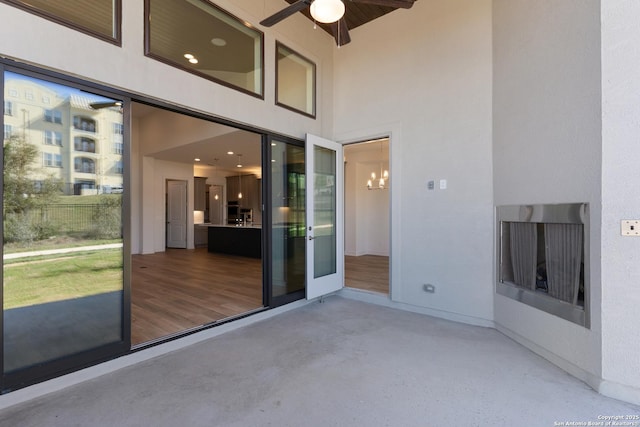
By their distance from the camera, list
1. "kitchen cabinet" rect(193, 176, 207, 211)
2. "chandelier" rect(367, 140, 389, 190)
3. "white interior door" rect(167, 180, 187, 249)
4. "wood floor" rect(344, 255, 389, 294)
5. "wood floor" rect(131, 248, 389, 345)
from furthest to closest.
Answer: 1. "kitchen cabinet" rect(193, 176, 207, 211)
2. "white interior door" rect(167, 180, 187, 249)
3. "chandelier" rect(367, 140, 389, 190)
4. "wood floor" rect(344, 255, 389, 294)
5. "wood floor" rect(131, 248, 389, 345)

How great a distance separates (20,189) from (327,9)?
2448mm

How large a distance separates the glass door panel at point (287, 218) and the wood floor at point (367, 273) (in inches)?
45.3

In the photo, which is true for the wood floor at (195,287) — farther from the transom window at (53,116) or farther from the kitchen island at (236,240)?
the transom window at (53,116)

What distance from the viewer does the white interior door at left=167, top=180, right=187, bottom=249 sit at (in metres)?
9.51

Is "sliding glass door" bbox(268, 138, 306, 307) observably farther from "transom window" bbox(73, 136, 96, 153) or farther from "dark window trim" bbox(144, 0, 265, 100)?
"transom window" bbox(73, 136, 96, 153)

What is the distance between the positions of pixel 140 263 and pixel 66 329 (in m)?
5.19

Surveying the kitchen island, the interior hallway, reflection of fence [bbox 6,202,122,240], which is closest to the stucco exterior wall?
the interior hallway

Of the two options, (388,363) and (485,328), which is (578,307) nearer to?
(485,328)

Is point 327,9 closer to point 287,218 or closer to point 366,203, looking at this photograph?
point 287,218

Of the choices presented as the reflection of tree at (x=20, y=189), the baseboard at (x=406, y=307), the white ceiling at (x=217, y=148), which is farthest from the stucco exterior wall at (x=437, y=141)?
the reflection of tree at (x=20, y=189)

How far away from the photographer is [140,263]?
685 cm

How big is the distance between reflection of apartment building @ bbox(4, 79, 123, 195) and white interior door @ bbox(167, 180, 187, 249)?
Result: 7.45m

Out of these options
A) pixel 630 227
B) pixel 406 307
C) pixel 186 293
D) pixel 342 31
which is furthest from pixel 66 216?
pixel 630 227

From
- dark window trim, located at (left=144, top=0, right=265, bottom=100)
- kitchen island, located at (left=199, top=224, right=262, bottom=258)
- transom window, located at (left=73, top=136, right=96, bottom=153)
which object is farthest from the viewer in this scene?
kitchen island, located at (left=199, top=224, right=262, bottom=258)
